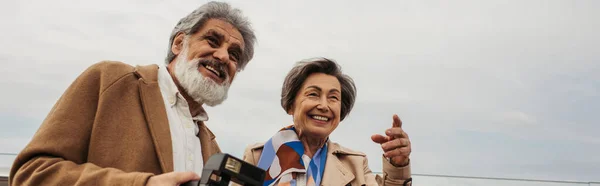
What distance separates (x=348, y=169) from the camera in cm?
245

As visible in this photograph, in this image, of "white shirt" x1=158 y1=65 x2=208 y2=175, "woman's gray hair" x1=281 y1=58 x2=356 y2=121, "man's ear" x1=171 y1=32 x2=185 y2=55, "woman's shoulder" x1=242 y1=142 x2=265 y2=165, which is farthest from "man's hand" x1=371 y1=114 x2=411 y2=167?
"man's ear" x1=171 y1=32 x2=185 y2=55

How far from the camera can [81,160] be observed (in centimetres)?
156

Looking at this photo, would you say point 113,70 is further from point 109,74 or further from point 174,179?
point 174,179

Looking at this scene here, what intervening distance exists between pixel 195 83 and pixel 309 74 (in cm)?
73

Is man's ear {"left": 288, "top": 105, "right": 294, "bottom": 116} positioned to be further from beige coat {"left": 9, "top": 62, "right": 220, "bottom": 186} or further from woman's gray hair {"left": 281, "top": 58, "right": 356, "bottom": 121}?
beige coat {"left": 9, "top": 62, "right": 220, "bottom": 186}

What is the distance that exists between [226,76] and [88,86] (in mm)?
614

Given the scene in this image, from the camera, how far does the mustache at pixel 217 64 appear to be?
204 centimetres

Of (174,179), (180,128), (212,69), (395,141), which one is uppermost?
(212,69)

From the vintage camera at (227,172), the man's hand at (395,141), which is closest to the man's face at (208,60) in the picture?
the man's hand at (395,141)

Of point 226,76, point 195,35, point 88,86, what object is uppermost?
point 195,35

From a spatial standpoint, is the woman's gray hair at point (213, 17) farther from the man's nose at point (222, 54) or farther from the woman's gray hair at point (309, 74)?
the woman's gray hair at point (309, 74)

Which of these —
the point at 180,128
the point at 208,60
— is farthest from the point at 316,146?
the point at 180,128

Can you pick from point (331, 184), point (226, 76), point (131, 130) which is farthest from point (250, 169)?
point (331, 184)

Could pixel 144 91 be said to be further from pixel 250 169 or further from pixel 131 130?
pixel 250 169
